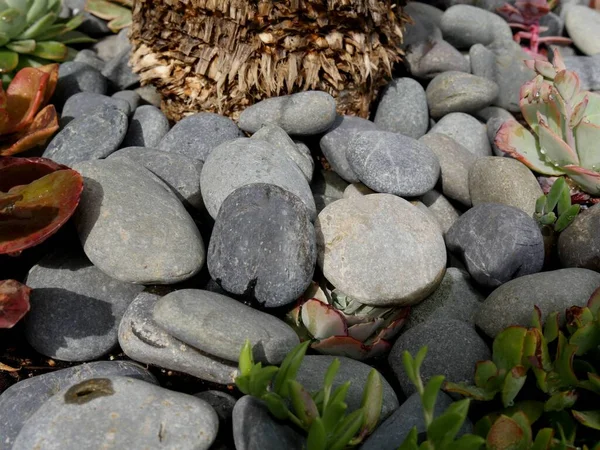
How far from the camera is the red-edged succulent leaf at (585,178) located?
2.63 metres

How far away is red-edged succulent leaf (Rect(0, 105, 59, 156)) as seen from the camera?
267cm

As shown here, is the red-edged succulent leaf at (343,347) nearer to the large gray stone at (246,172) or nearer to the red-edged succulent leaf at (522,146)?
the large gray stone at (246,172)

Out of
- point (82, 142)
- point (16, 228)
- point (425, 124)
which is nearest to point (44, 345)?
point (16, 228)

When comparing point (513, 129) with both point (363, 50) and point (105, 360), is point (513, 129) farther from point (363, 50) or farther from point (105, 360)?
point (105, 360)

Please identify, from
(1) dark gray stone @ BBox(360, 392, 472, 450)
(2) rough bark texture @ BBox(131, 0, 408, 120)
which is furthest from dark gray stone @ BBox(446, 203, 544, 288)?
(2) rough bark texture @ BBox(131, 0, 408, 120)

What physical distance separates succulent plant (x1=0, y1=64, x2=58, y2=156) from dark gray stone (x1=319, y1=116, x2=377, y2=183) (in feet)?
3.92

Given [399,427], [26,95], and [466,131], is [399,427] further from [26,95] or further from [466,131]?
[26,95]

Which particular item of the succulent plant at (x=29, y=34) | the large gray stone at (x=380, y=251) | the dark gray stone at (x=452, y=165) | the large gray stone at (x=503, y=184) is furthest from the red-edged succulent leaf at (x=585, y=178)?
the succulent plant at (x=29, y=34)

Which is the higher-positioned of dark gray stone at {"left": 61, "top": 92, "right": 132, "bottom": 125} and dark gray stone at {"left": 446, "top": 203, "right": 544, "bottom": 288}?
dark gray stone at {"left": 446, "top": 203, "right": 544, "bottom": 288}

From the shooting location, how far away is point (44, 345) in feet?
6.89

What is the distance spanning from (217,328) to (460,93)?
1943 mm

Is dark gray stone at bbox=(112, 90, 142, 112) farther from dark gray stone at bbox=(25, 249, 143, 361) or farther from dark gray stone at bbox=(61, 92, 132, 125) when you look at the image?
dark gray stone at bbox=(25, 249, 143, 361)

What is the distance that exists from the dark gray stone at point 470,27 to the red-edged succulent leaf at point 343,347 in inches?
92.8

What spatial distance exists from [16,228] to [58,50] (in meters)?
1.58
